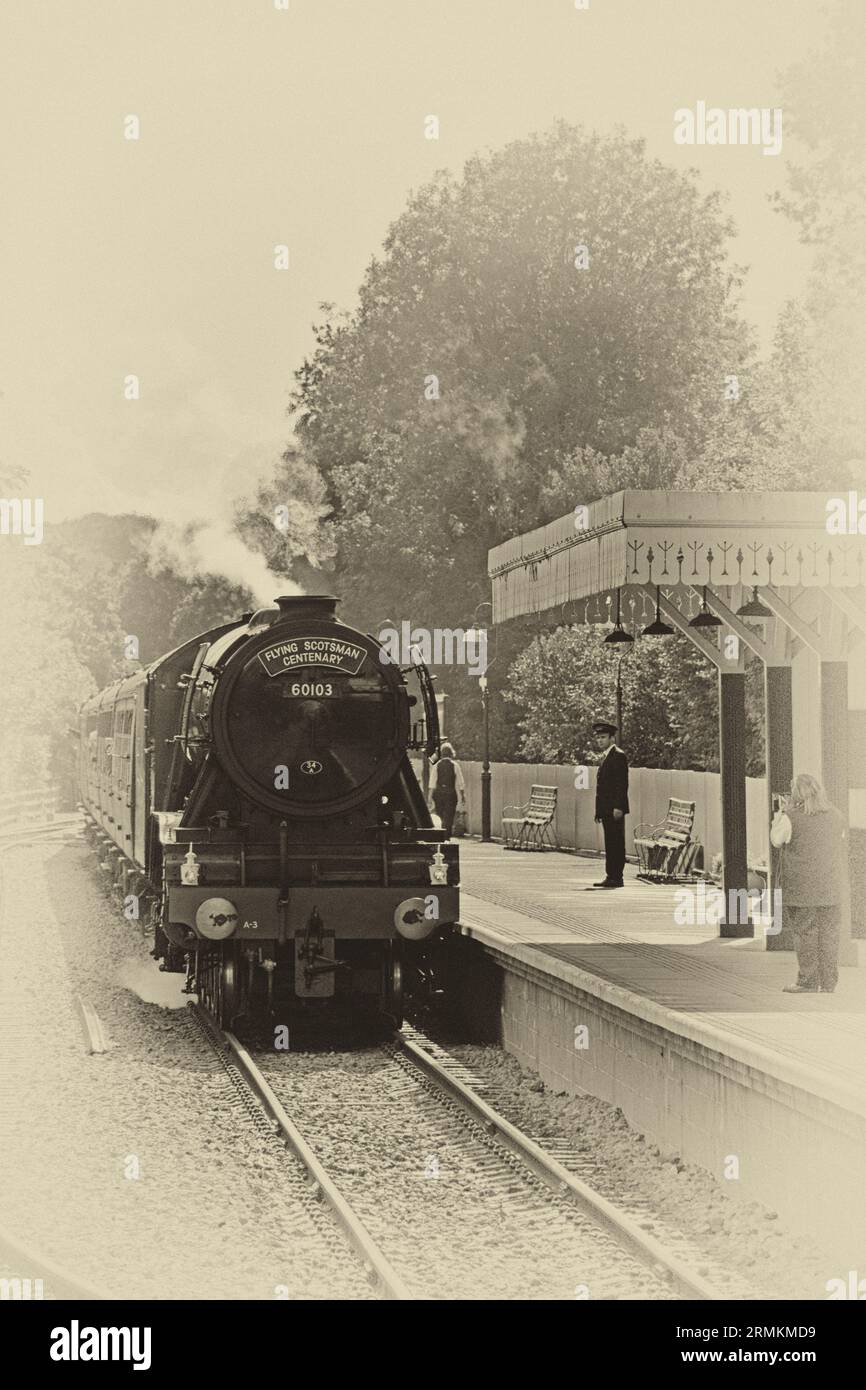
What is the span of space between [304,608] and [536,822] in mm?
16233

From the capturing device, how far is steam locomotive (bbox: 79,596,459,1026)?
546 inches

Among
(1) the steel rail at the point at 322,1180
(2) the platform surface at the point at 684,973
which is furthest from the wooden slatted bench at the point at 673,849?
(1) the steel rail at the point at 322,1180

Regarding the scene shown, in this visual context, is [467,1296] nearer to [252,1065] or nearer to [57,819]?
[252,1065]

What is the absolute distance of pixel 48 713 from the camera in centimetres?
4394

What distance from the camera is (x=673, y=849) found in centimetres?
2275

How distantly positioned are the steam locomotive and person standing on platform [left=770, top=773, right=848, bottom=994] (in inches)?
120

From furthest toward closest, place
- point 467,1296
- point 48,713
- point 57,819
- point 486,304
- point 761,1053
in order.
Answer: point 57,819
point 48,713
point 486,304
point 761,1053
point 467,1296

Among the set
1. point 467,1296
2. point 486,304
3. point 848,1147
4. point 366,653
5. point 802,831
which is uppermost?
point 486,304

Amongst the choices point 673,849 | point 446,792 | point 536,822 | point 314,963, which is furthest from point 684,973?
point 536,822

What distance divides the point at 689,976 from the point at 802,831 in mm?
1398

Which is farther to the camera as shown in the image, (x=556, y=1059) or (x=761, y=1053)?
(x=556, y=1059)

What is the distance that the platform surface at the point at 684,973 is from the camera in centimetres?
923

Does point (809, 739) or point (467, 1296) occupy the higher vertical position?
point (809, 739)

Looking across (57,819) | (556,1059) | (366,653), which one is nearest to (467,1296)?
(556,1059)
